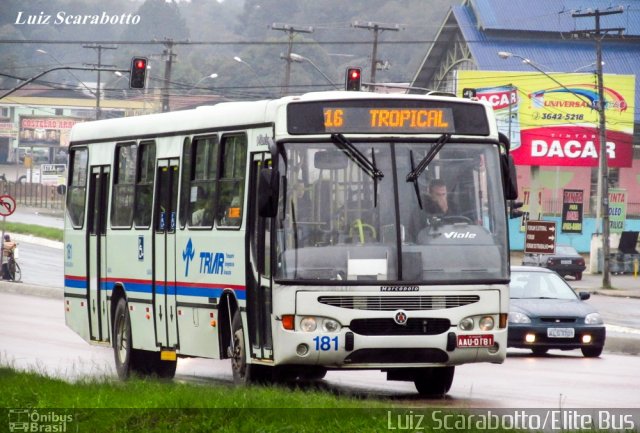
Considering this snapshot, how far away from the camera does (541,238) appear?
38.0m

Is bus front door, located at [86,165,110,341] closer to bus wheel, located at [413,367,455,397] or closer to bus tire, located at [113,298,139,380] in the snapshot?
bus tire, located at [113,298,139,380]

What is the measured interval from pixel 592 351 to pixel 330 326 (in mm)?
9891

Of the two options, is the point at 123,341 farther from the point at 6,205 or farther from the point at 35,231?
the point at 35,231

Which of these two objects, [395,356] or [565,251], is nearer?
[395,356]

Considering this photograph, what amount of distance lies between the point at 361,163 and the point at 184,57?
147 metres

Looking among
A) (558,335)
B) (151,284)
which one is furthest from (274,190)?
(558,335)

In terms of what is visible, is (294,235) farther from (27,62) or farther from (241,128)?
(27,62)

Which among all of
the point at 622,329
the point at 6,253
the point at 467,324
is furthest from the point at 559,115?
the point at 467,324

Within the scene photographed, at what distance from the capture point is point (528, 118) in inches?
2982

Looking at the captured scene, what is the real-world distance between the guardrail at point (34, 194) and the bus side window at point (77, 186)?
79.2m

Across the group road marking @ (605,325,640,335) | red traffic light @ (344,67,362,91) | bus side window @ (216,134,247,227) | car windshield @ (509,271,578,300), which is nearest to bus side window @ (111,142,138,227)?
bus side window @ (216,134,247,227)

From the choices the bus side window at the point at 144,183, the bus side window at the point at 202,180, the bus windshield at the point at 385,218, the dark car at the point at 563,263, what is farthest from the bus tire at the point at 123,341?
the dark car at the point at 563,263

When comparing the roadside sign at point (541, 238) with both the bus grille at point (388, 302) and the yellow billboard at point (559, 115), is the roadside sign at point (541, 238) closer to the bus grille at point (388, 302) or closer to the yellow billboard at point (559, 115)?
the bus grille at point (388, 302)

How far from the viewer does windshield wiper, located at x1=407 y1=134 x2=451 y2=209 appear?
14.2 m
